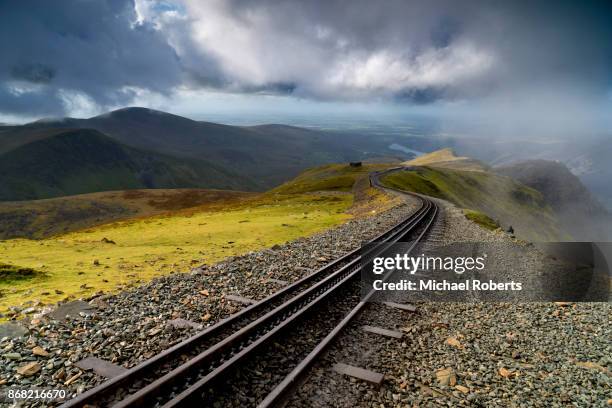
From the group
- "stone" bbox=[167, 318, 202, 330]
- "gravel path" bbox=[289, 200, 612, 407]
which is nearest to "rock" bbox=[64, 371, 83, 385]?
"stone" bbox=[167, 318, 202, 330]

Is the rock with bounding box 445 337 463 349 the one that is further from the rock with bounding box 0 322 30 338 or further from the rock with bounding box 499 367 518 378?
the rock with bounding box 0 322 30 338

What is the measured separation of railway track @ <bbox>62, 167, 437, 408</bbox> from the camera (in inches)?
290

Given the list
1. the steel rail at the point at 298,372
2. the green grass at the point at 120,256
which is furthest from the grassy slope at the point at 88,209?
the steel rail at the point at 298,372

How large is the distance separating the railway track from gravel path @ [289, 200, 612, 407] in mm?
912

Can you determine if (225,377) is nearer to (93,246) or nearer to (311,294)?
(311,294)

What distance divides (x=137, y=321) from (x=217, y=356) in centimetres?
346

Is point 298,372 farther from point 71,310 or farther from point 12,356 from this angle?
point 71,310

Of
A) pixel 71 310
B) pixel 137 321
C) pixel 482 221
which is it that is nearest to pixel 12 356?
pixel 137 321

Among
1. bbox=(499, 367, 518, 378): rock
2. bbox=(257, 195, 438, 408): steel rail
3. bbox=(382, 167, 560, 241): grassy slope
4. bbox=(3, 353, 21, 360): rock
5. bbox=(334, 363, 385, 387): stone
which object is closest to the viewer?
bbox=(257, 195, 438, 408): steel rail

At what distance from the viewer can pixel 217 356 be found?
30.2 feet

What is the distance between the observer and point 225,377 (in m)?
8.35

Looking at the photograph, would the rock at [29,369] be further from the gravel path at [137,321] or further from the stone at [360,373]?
the stone at [360,373]

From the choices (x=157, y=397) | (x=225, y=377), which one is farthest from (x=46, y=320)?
(x=225, y=377)

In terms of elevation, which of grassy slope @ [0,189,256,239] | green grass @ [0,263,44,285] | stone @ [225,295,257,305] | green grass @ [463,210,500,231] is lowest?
grassy slope @ [0,189,256,239]
